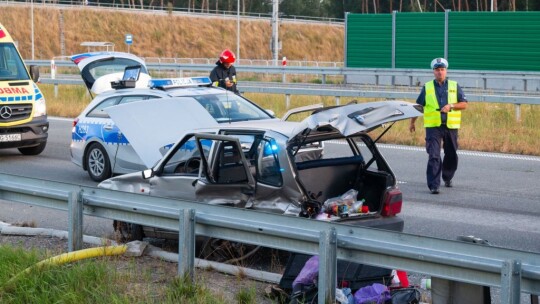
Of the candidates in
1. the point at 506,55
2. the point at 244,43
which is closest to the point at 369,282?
the point at 506,55

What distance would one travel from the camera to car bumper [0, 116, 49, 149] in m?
17.4

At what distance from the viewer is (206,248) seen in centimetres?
867

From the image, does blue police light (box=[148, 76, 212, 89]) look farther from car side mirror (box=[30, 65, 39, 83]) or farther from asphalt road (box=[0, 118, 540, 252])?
car side mirror (box=[30, 65, 39, 83])

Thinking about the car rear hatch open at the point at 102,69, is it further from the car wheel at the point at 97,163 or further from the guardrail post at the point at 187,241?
the guardrail post at the point at 187,241

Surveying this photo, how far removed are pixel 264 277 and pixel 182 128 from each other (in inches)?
131

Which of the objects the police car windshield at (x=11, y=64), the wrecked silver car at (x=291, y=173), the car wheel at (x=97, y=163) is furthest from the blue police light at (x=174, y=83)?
the wrecked silver car at (x=291, y=173)

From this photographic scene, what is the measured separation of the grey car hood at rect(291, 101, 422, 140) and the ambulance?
32.8ft

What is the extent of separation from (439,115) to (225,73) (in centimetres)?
554

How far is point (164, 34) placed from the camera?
92688 mm

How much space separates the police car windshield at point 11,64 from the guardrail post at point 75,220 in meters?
10.0

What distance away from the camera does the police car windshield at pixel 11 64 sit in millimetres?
17844

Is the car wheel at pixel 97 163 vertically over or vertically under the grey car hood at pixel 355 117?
under

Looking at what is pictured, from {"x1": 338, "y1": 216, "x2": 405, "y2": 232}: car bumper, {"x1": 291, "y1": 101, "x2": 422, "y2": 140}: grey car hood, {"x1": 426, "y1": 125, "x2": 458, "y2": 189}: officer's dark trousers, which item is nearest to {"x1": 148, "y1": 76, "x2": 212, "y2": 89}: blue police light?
{"x1": 426, "y1": 125, "x2": 458, "y2": 189}: officer's dark trousers

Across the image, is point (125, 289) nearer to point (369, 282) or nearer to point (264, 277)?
point (264, 277)
